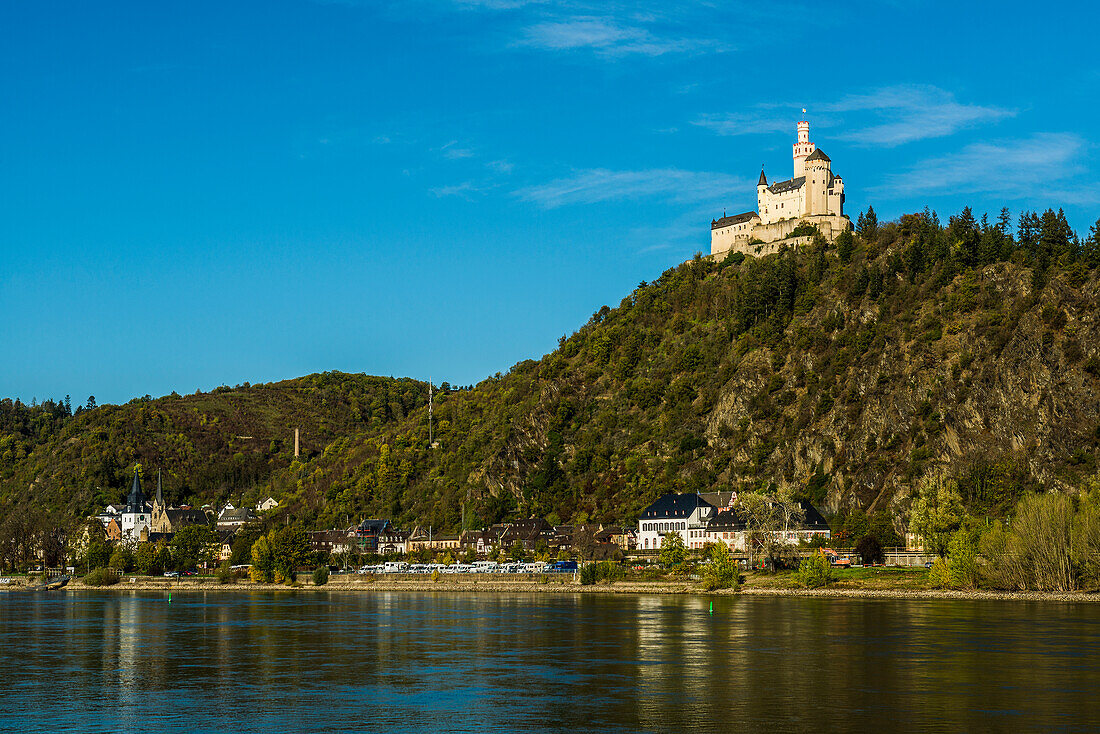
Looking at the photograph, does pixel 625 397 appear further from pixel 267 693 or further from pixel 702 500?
pixel 267 693

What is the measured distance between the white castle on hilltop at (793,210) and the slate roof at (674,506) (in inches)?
2161

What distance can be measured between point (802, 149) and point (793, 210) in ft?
38.9

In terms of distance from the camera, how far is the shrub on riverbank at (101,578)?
14900cm

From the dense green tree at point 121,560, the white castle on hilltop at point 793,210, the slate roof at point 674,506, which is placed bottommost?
the dense green tree at point 121,560

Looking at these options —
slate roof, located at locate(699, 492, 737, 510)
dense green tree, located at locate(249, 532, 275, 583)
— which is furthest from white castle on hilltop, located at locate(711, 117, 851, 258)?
dense green tree, located at locate(249, 532, 275, 583)

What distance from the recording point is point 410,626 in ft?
240

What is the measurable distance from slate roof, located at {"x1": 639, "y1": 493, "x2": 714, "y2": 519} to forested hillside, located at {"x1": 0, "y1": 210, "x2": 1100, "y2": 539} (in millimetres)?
5749

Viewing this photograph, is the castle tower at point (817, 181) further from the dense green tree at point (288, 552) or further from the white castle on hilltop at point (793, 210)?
the dense green tree at point (288, 552)

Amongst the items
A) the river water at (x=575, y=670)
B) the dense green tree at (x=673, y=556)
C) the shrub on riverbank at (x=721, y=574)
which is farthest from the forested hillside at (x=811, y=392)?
the river water at (x=575, y=670)

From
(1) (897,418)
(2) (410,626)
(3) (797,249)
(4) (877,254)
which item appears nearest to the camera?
(2) (410,626)

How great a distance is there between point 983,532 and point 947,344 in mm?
42445

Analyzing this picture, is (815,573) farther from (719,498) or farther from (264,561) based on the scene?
(264,561)

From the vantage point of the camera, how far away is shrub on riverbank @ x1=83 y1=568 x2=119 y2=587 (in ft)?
489

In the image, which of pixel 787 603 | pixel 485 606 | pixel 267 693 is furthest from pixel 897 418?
pixel 267 693
